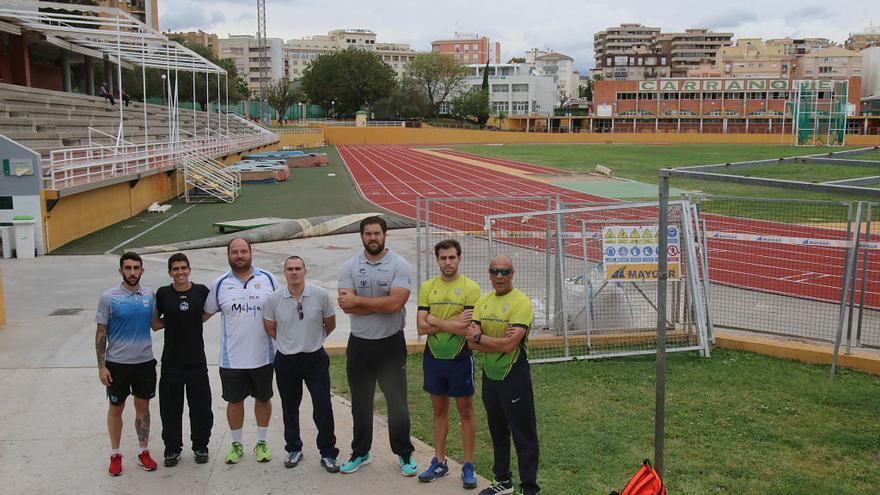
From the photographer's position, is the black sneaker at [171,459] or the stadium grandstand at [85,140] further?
the stadium grandstand at [85,140]

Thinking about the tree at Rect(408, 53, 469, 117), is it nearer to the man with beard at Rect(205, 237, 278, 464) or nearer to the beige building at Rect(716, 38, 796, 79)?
the beige building at Rect(716, 38, 796, 79)

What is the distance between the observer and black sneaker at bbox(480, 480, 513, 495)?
5.13 m

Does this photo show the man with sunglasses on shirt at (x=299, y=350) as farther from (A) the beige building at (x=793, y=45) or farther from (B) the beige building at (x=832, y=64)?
(A) the beige building at (x=793, y=45)

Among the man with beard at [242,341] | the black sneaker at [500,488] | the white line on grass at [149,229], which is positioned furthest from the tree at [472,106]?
the black sneaker at [500,488]

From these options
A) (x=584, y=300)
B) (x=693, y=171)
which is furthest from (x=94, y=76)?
(x=693, y=171)

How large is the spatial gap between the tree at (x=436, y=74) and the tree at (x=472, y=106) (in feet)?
18.6

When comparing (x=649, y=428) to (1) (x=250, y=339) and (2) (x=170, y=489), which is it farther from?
(2) (x=170, y=489)

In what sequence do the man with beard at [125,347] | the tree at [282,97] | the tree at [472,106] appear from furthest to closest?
1. the tree at [472,106]
2. the tree at [282,97]
3. the man with beard at [125,347]

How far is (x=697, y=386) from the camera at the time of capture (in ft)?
24.3

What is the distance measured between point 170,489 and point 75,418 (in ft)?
6.10

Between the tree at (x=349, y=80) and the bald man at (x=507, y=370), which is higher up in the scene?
the tree at (x=349, y=80)

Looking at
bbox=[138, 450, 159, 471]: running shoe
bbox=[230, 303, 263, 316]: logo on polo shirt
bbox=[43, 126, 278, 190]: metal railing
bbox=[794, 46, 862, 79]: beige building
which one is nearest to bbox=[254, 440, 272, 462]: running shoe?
bbox=[138, 450, 159, 471]: running shoe

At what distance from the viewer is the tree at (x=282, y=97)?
106 m

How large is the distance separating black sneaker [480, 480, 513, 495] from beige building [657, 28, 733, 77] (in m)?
193
